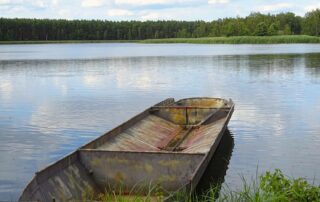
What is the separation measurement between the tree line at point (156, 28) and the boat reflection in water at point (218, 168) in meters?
111

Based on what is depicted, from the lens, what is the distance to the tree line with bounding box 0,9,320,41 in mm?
128750

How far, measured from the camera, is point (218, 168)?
1242 cm

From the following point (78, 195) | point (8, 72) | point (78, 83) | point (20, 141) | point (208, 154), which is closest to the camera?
point (78, 195)

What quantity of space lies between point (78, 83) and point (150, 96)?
306 inches

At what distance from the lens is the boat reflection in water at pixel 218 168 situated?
11.0 metres

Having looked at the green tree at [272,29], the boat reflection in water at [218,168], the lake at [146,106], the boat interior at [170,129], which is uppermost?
the green tree at [272,29]

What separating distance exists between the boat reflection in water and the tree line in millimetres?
111083

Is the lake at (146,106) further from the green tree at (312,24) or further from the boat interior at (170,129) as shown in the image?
the green tree at (312,24)

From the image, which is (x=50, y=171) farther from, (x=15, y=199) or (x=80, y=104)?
(x=80, y=104)

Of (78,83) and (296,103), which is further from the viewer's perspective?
(78,83)

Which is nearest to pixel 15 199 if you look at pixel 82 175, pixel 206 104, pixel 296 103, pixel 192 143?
pixel 82 175

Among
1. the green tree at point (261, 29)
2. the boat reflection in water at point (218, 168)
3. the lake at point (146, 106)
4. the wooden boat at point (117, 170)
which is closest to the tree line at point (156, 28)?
the green tree at point (261, 29)

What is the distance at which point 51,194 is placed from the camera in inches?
321

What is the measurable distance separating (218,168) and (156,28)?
16679cm
